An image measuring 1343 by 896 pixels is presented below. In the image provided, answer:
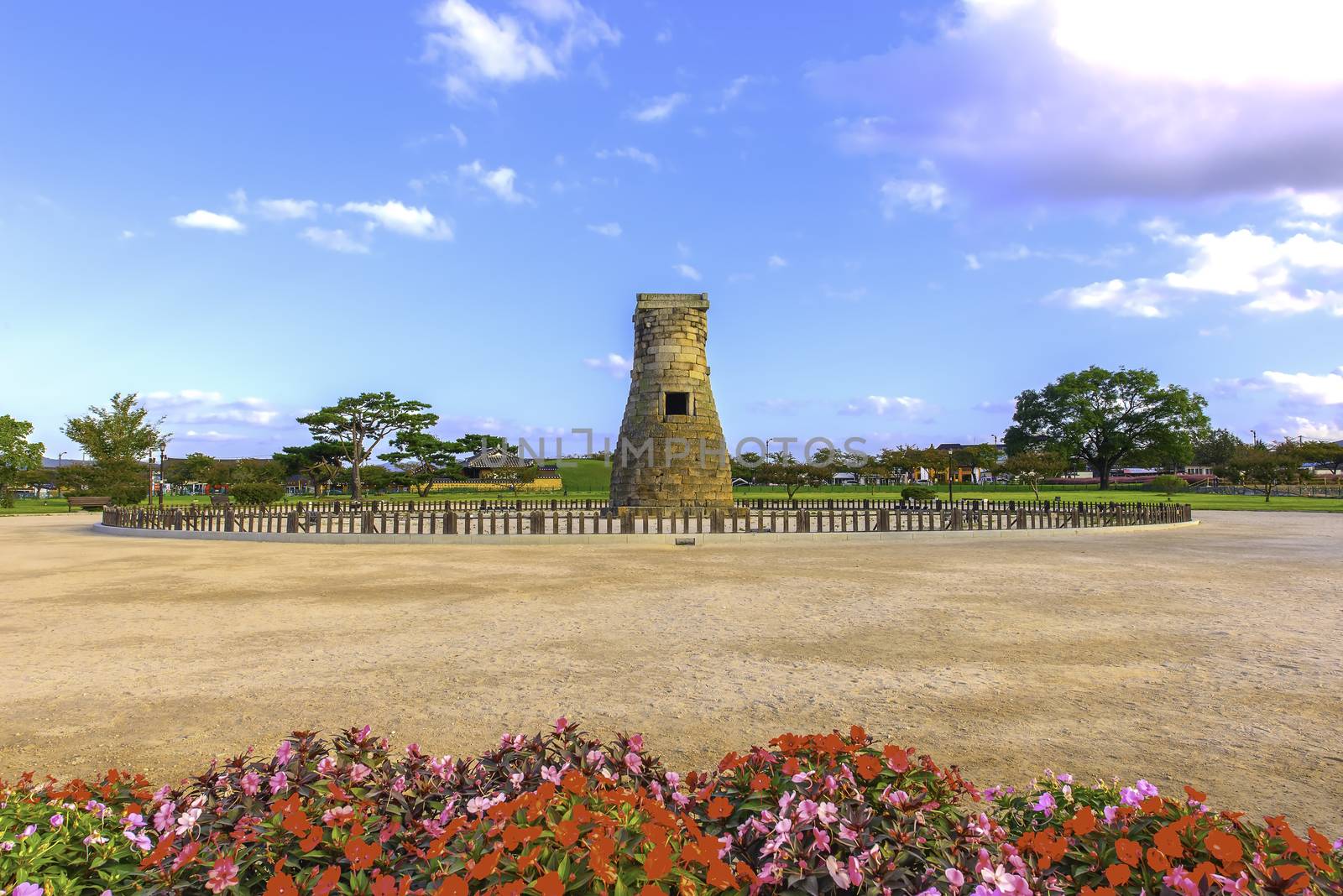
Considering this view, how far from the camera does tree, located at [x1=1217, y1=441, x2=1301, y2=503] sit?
51812 millimetres

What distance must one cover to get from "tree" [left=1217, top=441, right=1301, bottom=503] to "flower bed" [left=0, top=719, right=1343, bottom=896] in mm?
56332

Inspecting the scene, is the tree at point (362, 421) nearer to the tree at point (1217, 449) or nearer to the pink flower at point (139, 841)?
the pink flower at point (139, 841)

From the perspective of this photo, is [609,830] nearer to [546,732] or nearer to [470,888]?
[470,888]

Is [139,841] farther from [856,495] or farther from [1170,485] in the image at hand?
[1170,485]

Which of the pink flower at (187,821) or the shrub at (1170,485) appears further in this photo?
the shrub at (1170,485)

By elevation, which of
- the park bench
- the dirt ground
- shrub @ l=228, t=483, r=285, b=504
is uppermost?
shrub @ l=228, t=483, r=285, b=504

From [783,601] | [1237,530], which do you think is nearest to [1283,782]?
[783,601]

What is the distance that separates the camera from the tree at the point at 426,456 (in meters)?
52.1

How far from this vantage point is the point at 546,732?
185 inches

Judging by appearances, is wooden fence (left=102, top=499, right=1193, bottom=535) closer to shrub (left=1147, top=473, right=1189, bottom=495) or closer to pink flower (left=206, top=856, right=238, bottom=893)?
pink flower (left=206, top=856, right=238, bottom=893)

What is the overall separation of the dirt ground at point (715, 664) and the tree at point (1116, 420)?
6134 cm

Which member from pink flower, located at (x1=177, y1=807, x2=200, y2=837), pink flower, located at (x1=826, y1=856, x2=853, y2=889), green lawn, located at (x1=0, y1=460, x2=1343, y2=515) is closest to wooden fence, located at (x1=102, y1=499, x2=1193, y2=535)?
pink flower, located at (x1=177, y1=807, x2=200, y2=837)

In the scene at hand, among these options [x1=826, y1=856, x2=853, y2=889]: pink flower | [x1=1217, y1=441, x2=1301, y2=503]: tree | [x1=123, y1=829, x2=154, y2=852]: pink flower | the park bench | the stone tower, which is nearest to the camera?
[x1=826, y1=856, x2=853, y2=889]: pink flower

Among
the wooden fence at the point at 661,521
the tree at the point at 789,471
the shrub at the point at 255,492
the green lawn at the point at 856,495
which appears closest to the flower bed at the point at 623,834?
the wooden fence at the point at 661,521
